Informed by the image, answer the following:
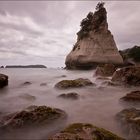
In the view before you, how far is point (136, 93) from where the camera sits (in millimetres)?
9500

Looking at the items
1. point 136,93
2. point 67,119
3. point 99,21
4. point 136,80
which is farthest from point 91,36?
point 67,119

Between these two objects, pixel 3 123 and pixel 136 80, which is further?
pixel 136 80

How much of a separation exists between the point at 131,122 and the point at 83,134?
6.03 ft

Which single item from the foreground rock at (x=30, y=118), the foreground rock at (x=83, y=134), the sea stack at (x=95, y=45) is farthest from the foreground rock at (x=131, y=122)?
the sea stack at (x=95, y=45)

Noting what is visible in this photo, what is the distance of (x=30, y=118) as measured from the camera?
6473mm

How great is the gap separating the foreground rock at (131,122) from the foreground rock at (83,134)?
2.52ft

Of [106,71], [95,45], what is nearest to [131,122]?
[106,71]

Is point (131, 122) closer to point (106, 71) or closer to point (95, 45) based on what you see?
point (106, 71)

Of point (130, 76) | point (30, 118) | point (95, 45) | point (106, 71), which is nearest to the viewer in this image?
point (30, 118)

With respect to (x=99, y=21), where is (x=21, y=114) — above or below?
below

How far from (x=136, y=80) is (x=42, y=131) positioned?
9959mm

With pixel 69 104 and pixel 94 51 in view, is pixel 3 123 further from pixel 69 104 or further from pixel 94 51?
pixel 94 51

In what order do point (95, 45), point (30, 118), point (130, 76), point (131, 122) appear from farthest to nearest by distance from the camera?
point (95, 45)
point (130, 76)
point (30, 118)
point (131, 122)

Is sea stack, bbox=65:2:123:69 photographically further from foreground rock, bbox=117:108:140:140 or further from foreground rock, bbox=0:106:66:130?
foreground rock, bbox=0:106:66:130
